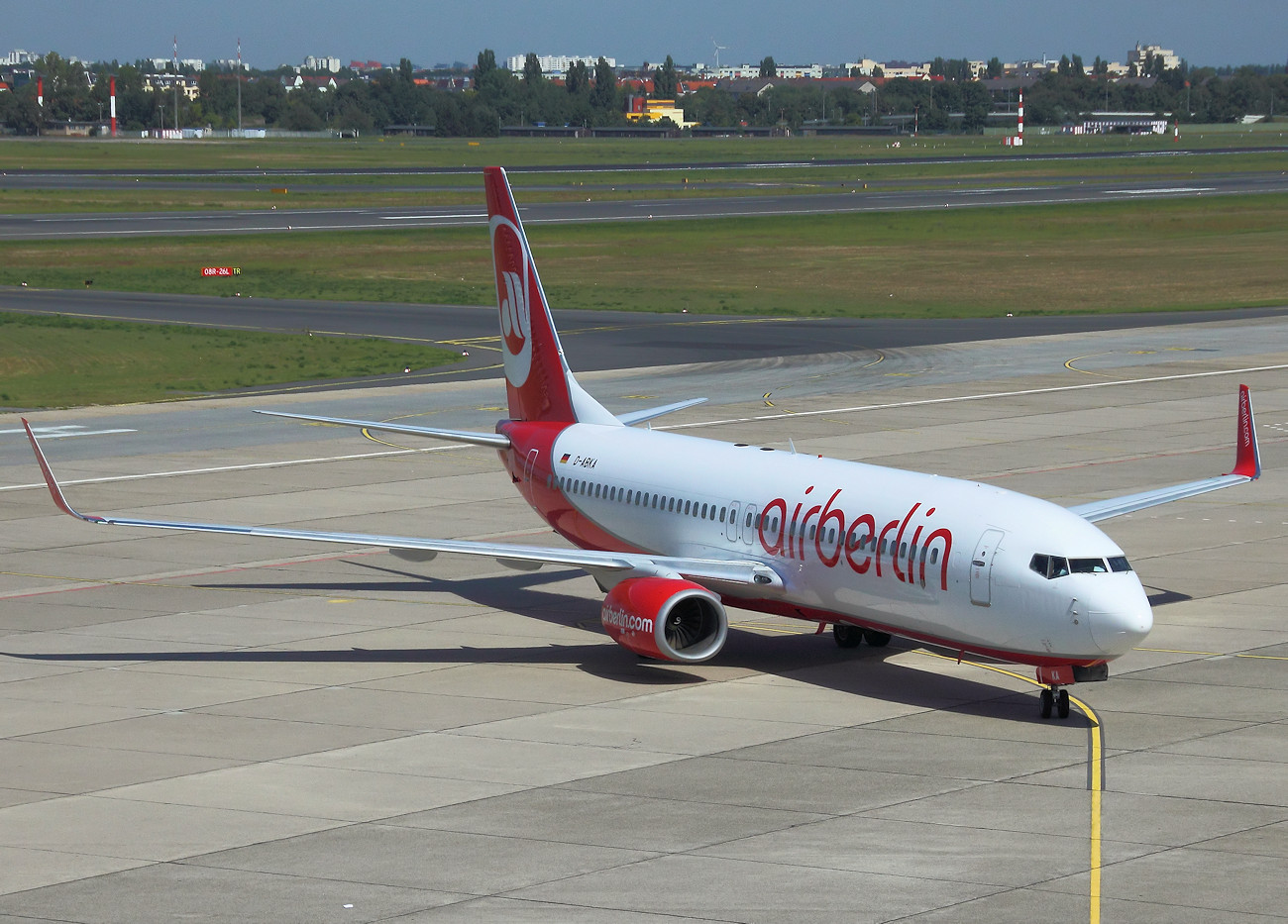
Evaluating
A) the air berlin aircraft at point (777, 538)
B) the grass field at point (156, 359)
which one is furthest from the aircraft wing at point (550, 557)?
the grass field at point (156, 359)

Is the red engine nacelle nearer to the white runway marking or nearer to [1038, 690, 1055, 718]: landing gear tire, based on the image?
[1038, 690, 1055, 718]: landing gear tire

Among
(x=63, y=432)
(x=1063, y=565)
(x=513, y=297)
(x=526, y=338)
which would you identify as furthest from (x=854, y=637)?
(x=63, y=432)

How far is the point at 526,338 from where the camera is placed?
4122cm

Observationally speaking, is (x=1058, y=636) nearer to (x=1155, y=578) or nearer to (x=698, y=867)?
(x=698, y=867)

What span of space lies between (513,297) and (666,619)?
39.8 ft

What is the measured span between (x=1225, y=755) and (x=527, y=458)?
17732mm

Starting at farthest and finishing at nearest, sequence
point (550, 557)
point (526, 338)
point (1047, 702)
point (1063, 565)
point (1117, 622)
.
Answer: point (526, 338)
point (550, 557)
point (1047, 702)
point (1063, 565)
point (1117, 622)

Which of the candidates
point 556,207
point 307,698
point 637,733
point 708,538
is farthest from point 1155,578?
point 556,207

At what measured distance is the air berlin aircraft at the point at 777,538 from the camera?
29.1m

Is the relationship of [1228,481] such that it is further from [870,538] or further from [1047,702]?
[870,538]

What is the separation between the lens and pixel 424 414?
6500 centimetres

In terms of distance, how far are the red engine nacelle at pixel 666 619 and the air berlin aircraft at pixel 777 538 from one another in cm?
4

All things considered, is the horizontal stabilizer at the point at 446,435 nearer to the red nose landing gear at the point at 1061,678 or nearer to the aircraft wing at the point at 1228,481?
the aircraft wing at the point at 1228,481

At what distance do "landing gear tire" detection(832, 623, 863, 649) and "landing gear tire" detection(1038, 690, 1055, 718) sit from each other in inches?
219
